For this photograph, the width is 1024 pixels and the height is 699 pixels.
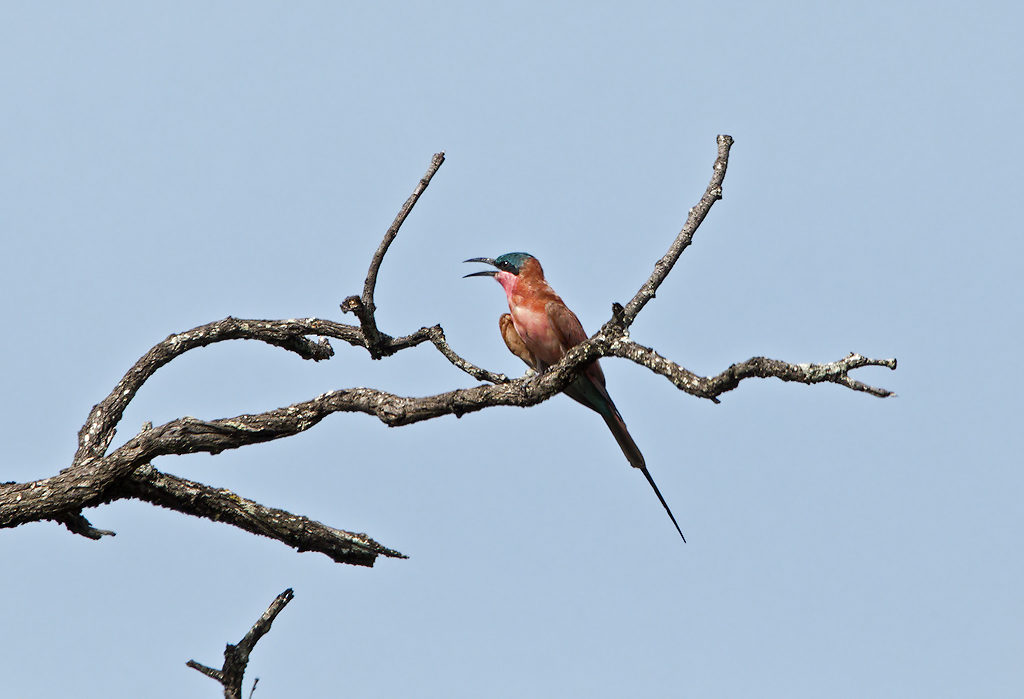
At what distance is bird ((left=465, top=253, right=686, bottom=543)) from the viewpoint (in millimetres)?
5906

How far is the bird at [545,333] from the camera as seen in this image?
5.91m

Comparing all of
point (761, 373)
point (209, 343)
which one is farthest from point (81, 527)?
point (761, 373)

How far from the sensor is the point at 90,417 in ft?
19.7

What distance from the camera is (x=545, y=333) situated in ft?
19.9

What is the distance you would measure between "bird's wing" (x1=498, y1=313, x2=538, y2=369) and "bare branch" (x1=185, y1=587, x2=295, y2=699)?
2140 millimetres

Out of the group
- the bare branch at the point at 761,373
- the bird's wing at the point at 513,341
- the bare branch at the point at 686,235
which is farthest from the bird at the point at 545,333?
the bare branch at the point at 761,373

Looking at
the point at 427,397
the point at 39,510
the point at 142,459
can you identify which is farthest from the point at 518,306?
the point at 39,510

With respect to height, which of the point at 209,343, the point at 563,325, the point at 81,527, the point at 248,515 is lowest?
the point at 248,515

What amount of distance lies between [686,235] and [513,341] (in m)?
1.79

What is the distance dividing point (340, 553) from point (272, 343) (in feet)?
4.64

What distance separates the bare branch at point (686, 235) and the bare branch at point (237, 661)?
2.18 metres

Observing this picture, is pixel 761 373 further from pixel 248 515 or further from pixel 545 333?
pixel 248 515

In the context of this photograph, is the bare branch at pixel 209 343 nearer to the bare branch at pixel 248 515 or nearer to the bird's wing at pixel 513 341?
the bare branch at pixel 248 515

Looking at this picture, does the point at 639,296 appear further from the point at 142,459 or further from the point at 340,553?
the point at 142,459
